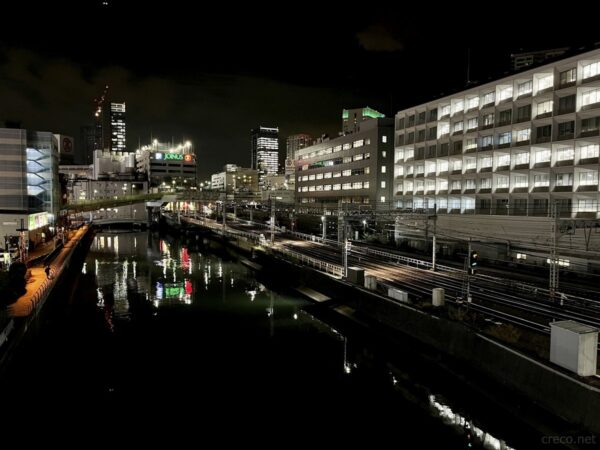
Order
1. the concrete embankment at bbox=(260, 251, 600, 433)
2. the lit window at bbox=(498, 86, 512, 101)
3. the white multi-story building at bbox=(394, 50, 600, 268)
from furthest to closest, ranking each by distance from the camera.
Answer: the lit window at bbox=(498, 86, 512, 101) < the white multi-story building at bbox=(394, 50, 600, 268) < the concrete embankment at bbox=(260, 251, 600, 433)

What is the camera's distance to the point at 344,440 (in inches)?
659

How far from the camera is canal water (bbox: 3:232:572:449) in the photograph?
17.5 metres

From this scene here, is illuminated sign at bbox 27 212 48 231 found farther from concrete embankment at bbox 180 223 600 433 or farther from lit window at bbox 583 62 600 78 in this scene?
lit window at bbox 583 62 600 78

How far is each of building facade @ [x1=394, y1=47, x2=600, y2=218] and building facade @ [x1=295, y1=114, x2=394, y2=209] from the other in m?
12.7

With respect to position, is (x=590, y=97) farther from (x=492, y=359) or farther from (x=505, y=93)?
(x=492, y=359)

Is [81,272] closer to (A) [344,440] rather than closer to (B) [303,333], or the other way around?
(B) [303,333]

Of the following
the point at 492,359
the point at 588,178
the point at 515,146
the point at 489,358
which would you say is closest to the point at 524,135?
the point at 515,146

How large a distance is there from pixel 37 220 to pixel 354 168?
5426cm

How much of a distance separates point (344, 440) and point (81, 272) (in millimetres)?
45612

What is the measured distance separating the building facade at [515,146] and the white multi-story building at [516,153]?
9cm

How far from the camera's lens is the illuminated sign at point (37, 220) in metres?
53.6

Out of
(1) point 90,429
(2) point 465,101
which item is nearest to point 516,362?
(1) point 90,429

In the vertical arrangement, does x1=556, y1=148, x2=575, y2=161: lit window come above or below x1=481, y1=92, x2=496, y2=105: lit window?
below

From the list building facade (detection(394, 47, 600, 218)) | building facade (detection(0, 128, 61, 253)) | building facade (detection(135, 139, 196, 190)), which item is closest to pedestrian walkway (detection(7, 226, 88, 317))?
building facade (detection(0, 128, 61, 253))
